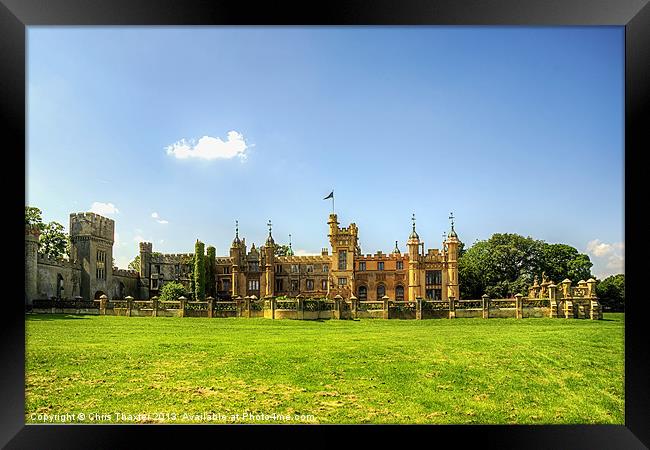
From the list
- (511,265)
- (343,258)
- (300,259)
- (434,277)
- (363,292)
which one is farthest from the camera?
(300,259)

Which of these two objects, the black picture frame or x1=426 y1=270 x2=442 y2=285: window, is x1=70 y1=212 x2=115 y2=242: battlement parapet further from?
x1=426 y1=270 x2=442 y2=285: window

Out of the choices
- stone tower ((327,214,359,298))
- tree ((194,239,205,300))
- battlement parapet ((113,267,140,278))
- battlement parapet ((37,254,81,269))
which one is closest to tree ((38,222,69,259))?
battlement parapet ((37,254,81,269))

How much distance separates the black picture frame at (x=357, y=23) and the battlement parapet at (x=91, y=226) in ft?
25.4

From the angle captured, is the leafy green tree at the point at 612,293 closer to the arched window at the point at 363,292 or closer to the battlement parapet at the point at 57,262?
the arched window at the point at 363,292

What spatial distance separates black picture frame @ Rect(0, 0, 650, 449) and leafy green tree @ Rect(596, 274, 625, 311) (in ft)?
15.1

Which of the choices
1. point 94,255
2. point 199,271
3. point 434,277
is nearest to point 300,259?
point 199,271

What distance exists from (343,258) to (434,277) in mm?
2795

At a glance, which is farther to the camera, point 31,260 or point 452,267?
point 452,267

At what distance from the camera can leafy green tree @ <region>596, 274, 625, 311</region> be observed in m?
7.51

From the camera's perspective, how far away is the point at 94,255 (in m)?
11.1

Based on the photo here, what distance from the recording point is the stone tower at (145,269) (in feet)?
37.2

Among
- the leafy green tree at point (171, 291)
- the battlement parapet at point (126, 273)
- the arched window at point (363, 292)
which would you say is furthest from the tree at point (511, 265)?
the battlement parapet at point (126, 273)

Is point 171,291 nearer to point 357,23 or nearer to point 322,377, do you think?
point 322,377

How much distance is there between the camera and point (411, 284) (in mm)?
11750
